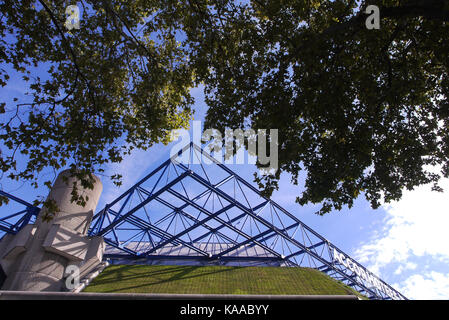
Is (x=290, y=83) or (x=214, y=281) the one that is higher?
(x=290, y=83)

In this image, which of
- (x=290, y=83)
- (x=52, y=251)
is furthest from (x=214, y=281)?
(x=290, y=83)

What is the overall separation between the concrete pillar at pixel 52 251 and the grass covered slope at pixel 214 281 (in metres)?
5.06

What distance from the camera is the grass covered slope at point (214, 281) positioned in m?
17.8

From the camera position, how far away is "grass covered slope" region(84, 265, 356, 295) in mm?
17812

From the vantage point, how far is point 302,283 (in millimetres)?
19406

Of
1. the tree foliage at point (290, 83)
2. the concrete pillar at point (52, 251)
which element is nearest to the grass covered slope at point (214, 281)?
the concrete pillar at point (52, 251)

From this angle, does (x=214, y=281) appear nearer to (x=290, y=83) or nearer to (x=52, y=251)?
(x=52, y=251)

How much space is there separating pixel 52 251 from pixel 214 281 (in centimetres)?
1158

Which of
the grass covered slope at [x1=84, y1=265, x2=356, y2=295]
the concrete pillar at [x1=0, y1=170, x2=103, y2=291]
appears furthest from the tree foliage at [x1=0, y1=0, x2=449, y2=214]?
the grass covered slope at [x1=84, y1=265, x2=356, y2=295]

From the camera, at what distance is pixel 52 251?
1339 centimetres

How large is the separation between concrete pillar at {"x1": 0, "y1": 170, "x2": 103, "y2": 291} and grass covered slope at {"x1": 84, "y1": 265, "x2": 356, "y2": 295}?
16.6 ft

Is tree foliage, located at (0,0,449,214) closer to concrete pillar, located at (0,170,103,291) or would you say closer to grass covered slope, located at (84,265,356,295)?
concrete pillar, located at (0,170,103,291)

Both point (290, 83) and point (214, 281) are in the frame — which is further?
point (214, 281)

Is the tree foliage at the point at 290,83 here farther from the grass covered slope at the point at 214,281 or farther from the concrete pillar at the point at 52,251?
the grass covered slope at the point at 214,281
